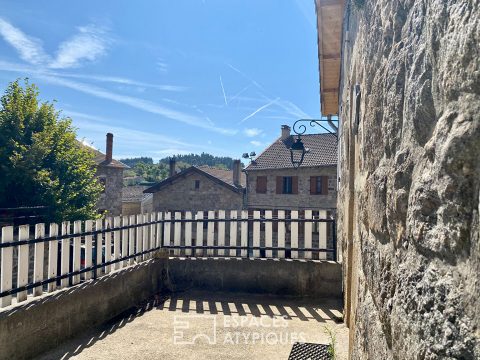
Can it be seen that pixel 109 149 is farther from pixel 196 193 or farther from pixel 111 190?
pixel 196 193

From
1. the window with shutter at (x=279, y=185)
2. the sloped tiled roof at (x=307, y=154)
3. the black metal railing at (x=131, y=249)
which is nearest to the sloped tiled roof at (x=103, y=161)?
the sloped tiled roof at (x=307, y=154)

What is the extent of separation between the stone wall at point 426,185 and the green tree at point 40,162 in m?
14.4

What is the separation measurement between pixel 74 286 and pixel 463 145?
535 centimetres

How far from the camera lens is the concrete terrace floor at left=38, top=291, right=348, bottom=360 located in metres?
4.35

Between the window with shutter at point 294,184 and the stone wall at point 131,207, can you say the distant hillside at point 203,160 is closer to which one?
the stone wall at point 131,207

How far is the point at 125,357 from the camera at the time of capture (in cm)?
423

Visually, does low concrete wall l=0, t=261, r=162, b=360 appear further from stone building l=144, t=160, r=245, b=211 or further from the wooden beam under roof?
stone building l=144, t=160, r=245, b=211

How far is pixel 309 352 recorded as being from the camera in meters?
4.20

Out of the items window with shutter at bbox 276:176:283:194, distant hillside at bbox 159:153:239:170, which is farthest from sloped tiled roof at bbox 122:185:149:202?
distant hillside at bbox 159:153:239:170

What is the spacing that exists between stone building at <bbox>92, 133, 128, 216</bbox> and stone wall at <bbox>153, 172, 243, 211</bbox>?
153 inches

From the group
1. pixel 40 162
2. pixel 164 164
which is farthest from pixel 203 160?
pixel 40 162

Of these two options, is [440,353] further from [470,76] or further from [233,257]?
[233,257]

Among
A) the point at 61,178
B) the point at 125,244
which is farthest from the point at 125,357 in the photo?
the point at 61,178

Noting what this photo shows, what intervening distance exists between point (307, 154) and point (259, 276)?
20771 mm
